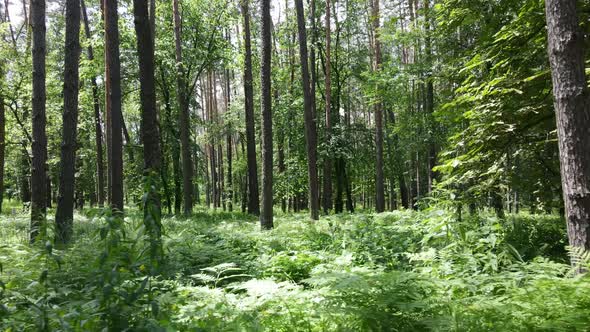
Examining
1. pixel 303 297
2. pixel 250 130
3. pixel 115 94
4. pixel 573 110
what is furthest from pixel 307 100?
pixel 303 297

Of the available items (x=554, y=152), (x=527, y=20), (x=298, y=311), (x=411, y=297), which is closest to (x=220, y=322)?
(x=298, y=311)

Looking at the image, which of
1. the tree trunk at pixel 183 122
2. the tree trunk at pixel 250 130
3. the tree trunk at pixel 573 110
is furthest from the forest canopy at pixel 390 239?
the tree trunk at pixel 183 122

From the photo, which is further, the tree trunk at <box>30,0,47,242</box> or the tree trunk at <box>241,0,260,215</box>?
the tree trunk at <box>241,0,260,215</box>

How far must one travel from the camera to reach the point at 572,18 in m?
4.27

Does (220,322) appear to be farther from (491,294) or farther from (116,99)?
(116,99)

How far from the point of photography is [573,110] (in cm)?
432

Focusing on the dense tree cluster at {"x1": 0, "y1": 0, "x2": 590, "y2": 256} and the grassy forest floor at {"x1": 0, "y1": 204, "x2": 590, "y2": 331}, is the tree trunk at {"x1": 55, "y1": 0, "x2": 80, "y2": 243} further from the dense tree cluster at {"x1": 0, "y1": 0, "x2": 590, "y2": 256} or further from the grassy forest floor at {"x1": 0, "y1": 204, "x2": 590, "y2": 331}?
the grassy forest floor at {"x1": 0, "y1": 204, "x2": 590, "y2": 331}

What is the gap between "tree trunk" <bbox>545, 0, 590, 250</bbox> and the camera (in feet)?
14.0

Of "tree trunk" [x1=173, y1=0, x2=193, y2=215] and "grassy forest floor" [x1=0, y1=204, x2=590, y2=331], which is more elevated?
"tree trunk" [x1=173, y1=0, x2=193, y2=215]

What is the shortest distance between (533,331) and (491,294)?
0.96 metres

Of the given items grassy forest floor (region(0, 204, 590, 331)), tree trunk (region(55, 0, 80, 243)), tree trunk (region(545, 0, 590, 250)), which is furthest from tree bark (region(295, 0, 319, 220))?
tree trunk (region(545, 0, 590, 250))

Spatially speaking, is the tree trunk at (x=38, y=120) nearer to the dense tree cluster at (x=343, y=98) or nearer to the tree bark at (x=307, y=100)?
the dense tree cluster at (x=343, y=98)

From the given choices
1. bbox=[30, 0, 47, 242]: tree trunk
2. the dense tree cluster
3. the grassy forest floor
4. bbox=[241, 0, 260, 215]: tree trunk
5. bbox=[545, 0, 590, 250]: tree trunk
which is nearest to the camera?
the grassy forest floor

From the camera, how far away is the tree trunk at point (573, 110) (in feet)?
14.0
